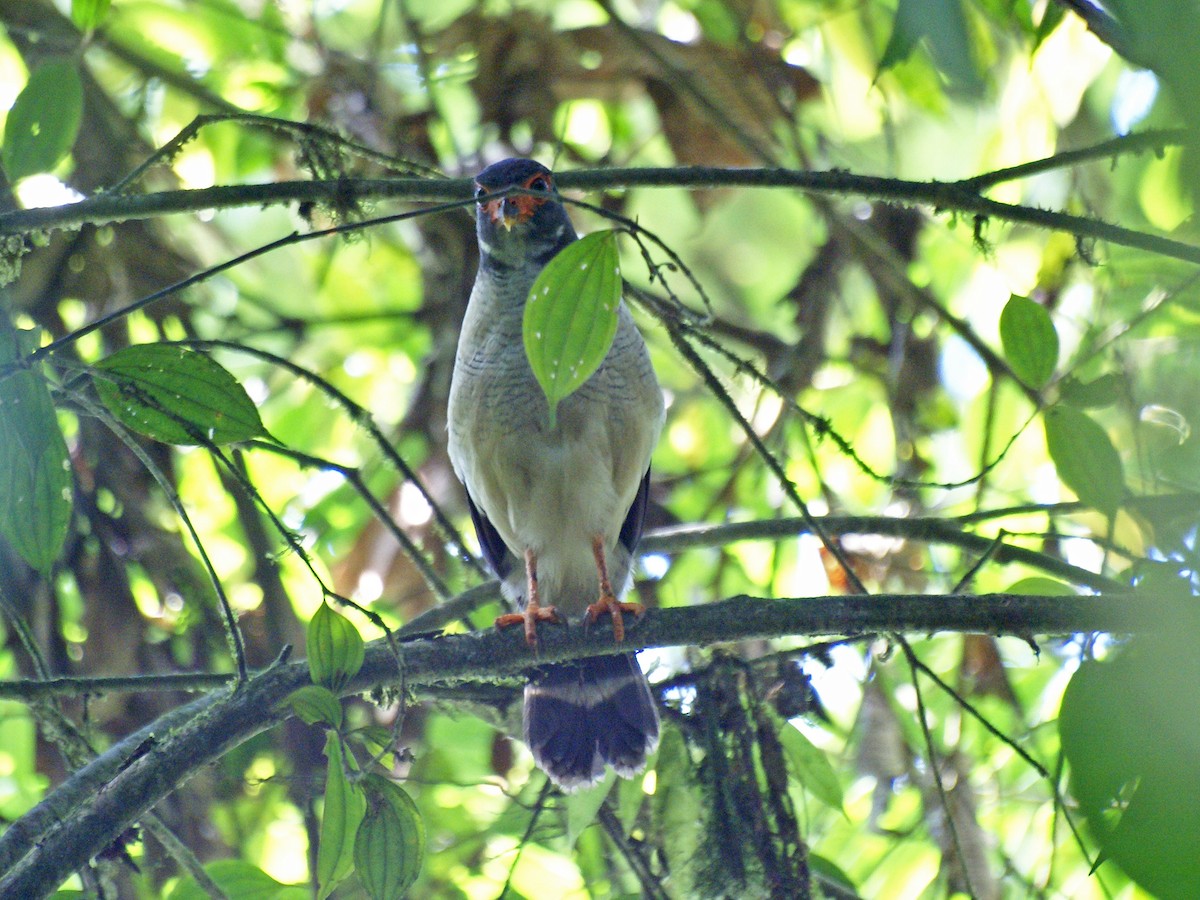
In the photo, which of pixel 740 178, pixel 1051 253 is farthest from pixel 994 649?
pixel 740 178

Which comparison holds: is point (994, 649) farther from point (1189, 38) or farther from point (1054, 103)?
point (1189, 38)

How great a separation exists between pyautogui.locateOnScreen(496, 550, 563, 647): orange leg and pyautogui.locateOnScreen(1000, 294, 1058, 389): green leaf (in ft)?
3.98

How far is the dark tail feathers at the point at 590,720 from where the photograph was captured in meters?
3.13

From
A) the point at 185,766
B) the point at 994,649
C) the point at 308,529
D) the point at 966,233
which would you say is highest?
the point at 966,233

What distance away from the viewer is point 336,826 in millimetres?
1794

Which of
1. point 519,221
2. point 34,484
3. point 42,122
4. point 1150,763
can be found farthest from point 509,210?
point 1150,763

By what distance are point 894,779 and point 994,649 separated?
582mm

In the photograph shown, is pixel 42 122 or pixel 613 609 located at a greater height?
pixel 42 122

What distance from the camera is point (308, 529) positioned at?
4277mm

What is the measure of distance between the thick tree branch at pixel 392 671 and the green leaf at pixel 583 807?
1.40 ft

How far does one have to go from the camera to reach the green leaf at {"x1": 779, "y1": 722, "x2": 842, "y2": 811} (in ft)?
9.21

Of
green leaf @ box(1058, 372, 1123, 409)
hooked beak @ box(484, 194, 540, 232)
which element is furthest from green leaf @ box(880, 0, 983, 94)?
hooked beak @ box(484, 194, 540, 232)

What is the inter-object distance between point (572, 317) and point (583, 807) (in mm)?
1492

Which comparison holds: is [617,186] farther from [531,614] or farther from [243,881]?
Result: [243,881]
